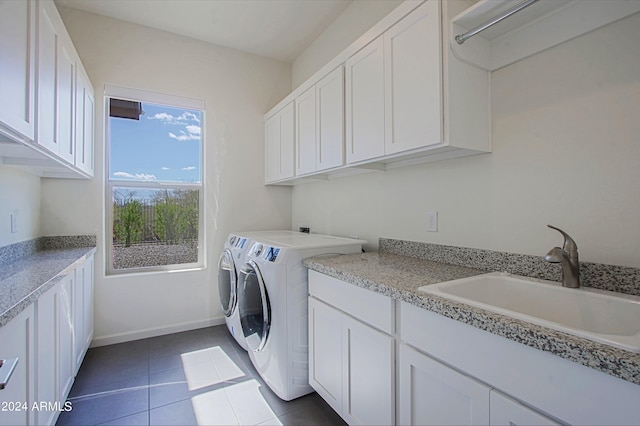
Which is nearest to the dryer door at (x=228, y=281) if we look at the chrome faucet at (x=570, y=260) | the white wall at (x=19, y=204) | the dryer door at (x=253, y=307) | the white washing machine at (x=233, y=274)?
the white washing machine at (x=233, y=274)

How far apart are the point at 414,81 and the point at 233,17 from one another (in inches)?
78.3

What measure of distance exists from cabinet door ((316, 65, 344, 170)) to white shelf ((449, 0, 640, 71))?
32.4 inches

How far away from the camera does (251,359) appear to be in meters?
2.31

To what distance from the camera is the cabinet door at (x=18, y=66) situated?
106cm

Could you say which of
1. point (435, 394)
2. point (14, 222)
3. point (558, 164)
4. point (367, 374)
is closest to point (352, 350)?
point (367, 374)

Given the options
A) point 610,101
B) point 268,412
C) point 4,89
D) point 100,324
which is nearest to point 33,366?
point 4,89

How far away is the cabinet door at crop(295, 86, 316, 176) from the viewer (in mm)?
2379

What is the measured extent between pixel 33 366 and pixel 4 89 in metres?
1.03

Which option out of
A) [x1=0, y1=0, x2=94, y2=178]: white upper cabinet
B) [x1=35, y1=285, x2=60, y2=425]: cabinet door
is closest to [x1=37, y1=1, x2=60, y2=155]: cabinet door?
[x1=0, y1=0, x2=94, y2=178]: white upper cabinet

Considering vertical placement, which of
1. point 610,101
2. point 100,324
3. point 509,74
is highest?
point 509,74

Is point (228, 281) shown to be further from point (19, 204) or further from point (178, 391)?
point (19, 204)

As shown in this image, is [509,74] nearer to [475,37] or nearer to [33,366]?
[475,37]

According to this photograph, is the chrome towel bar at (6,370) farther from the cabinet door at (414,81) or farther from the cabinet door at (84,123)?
the cabinet door at (84,123)

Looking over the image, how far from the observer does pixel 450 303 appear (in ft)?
3.29
